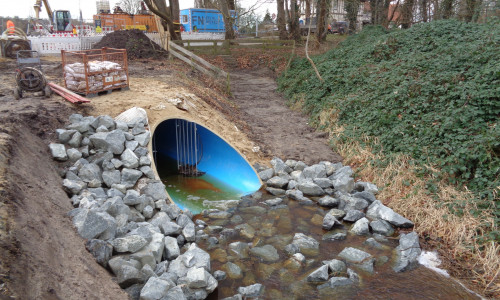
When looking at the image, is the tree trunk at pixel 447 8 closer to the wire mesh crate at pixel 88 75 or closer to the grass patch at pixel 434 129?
the grass patch at pixel 434 129

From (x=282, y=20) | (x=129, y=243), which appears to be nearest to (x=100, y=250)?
(x=129, y=243)

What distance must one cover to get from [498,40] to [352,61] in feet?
15.1

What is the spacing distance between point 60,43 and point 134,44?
16.6 ft

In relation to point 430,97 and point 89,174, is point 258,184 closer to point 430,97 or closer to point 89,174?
point 89,174

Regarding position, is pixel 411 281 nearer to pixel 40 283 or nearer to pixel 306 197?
pixel 306 197

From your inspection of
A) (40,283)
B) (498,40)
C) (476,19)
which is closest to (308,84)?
(498,40)

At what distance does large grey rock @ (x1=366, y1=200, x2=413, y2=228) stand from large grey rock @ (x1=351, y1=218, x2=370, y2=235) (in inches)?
13.4

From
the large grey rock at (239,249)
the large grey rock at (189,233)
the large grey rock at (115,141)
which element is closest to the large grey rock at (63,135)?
the large grey rock at (115,141)

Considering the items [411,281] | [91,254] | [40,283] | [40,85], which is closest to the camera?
[40,283]

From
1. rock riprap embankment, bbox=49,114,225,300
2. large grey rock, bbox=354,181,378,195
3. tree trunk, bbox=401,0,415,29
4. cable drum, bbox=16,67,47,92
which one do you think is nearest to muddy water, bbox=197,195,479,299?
rock riprap embankment, bbox=49,114,225,300

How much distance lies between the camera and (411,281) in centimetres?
523

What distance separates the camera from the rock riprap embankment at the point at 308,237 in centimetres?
516

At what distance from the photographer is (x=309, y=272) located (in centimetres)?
537

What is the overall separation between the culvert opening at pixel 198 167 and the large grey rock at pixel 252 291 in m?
2.74
